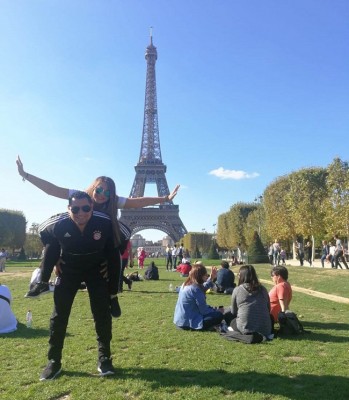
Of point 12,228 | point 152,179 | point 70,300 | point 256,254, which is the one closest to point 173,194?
point 70,300

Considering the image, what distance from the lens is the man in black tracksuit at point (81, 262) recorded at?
4.91 metres

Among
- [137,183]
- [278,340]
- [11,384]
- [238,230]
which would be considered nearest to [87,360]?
[11,384]

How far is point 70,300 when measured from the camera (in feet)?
16.9

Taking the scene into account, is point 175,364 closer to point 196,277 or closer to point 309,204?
point 196,277

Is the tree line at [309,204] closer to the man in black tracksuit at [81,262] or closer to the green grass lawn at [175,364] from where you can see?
the green grass lawn at [175,364]

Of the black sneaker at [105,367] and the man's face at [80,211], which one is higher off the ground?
the man's face at [80,211]

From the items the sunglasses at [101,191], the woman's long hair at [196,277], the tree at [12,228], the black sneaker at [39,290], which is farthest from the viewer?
the tree at [12,228]

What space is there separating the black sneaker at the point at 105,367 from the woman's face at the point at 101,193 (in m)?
1.93

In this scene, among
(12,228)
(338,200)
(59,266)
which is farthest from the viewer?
(12,228)

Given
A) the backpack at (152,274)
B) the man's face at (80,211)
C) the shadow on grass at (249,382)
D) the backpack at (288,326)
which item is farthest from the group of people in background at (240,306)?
the backpack at (152,274)

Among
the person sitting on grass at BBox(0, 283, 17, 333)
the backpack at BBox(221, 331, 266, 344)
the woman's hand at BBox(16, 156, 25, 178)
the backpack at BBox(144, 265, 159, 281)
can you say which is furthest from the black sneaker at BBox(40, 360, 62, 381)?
the backpack at BBox(144, 265, 159, 281)

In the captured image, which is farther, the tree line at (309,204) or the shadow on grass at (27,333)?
the tree line at (309,204)

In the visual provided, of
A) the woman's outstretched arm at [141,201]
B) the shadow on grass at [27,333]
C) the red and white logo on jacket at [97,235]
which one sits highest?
the woman's outstretched arm at [141,201]

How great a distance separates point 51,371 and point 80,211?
1919mm
